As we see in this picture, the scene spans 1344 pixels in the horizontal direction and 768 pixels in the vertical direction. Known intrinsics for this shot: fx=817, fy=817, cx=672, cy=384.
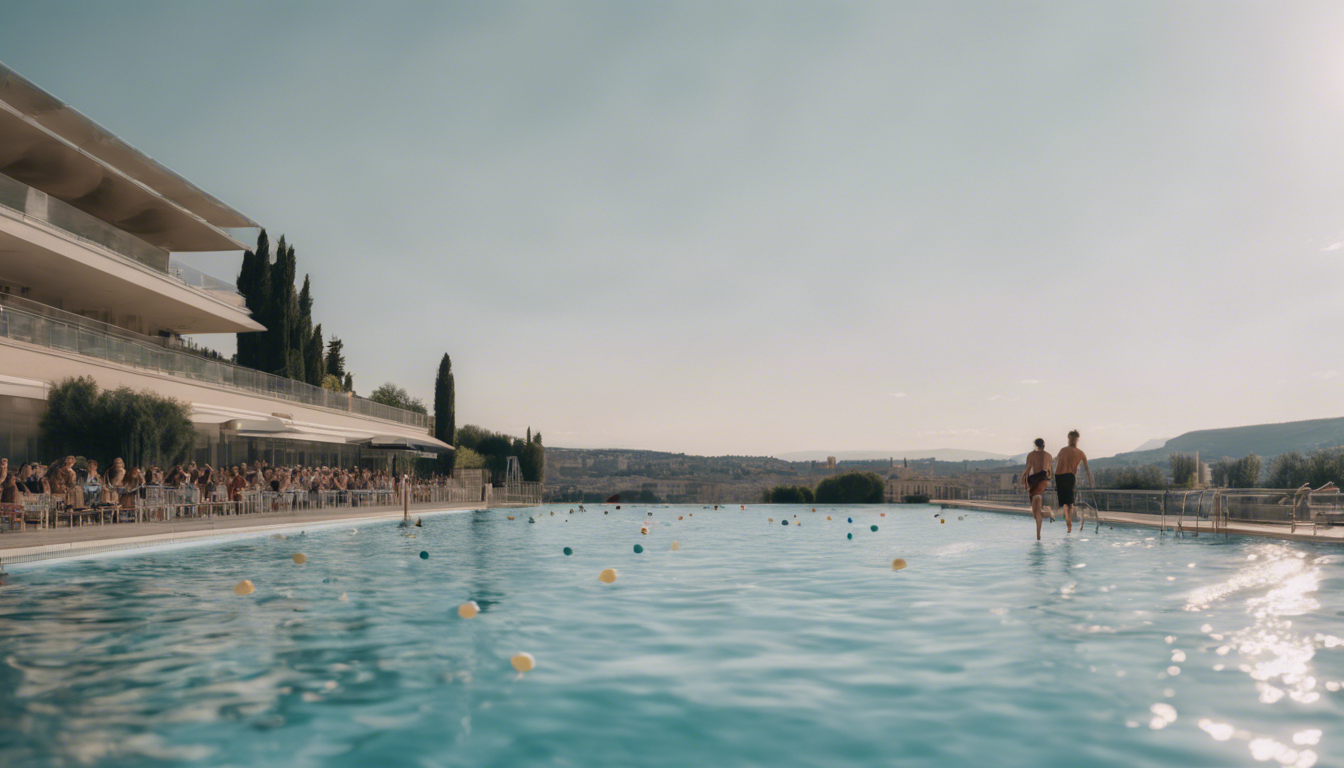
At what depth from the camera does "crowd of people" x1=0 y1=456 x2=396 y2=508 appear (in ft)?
46.2

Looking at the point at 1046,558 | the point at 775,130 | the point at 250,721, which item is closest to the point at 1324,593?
the point at 1046,558

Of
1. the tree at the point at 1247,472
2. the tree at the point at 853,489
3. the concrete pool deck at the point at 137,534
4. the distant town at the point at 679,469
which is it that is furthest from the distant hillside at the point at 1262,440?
the concrete pool deck at the point at 137,534

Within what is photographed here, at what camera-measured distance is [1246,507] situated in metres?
15.1

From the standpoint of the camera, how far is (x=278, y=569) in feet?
35.7

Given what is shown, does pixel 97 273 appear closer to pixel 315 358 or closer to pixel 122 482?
pixel 122 482

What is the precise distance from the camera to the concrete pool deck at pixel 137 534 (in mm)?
10609

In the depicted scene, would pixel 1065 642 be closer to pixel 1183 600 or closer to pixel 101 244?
pixel 1183 600

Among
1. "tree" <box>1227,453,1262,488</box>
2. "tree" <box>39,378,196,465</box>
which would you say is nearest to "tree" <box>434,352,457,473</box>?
"tree" <box>39,378,196,465</box>

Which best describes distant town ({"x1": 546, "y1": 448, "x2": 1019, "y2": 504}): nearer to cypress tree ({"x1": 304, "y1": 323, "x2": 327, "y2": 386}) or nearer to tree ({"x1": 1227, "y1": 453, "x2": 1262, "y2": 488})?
tree ({"x1": 1227, "y1": 453, "x2": 1262, "y2": 488})

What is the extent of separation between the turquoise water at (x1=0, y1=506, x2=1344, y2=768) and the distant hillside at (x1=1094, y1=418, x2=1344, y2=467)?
140m

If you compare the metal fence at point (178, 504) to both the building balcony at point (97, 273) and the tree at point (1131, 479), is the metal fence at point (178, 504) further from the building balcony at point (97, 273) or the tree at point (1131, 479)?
the tree at point (1131, 479)

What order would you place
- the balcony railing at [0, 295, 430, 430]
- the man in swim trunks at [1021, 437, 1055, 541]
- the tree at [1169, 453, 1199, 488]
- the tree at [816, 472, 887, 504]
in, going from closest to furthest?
the man in swim trunks at [1021, 437, 1055, 541], the balcony railing at [0, 295, 430, 430], the tree at [816, 472, 887, 504], the tree at [1169, 453, 1199, 488]

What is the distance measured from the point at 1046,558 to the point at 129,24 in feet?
75.0

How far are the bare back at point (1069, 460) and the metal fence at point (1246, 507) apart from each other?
3.38 meters
